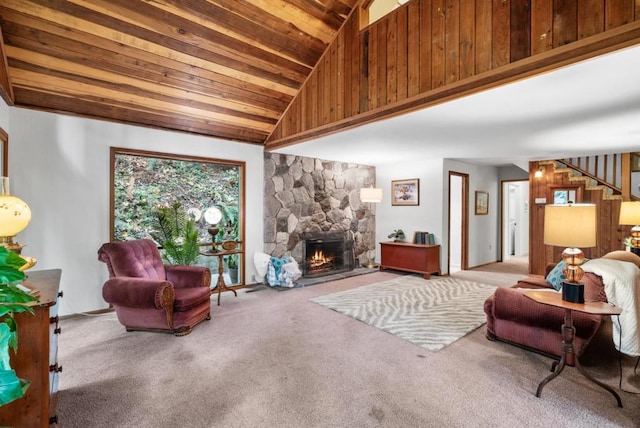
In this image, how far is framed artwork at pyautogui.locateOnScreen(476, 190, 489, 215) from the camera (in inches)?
262

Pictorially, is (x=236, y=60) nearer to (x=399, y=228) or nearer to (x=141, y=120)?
(x=141, y=120)

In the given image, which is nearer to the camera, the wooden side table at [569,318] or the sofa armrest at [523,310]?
the wooden side table at [569,318]

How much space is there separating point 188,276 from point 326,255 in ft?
10.1

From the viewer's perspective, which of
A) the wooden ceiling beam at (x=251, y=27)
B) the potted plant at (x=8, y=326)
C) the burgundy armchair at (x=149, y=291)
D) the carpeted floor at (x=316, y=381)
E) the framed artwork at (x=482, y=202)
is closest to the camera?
the potted plant at (x=8, y=326)

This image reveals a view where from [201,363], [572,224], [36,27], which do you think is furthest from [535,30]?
[36,27]

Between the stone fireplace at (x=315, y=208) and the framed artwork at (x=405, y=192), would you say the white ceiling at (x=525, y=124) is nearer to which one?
the stone fireplace at (x=315, y=208)

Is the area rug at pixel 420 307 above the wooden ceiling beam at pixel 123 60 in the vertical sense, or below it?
below

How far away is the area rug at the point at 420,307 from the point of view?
3.06 metres

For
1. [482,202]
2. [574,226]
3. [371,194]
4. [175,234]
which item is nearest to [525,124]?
[574,226]

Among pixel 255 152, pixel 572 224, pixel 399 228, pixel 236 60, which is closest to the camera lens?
pixel 572 224

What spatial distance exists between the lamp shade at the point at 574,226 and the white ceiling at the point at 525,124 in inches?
39.1

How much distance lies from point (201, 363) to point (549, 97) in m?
3.69

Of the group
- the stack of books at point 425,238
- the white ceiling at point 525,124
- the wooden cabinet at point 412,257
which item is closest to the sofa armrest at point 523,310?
the white ceiling at point 525,124

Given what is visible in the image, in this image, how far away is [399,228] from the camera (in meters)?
6.43
